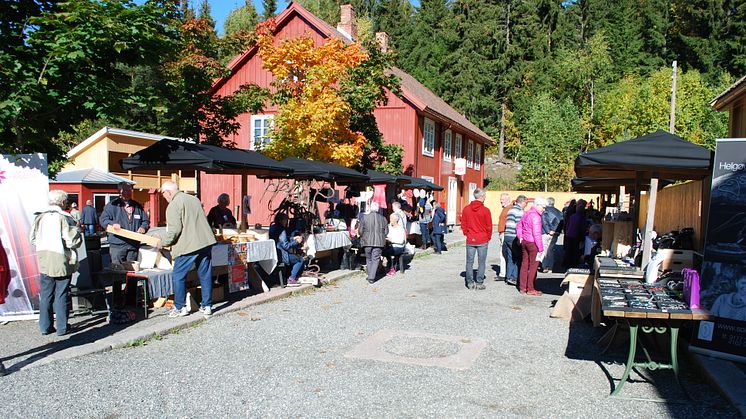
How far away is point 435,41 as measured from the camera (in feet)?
208

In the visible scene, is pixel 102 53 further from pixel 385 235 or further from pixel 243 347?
pixel 385 235

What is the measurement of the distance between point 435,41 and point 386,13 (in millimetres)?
7147

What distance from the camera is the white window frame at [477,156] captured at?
38.7 metres

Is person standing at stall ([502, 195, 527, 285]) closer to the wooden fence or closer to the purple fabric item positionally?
the purple fabric item

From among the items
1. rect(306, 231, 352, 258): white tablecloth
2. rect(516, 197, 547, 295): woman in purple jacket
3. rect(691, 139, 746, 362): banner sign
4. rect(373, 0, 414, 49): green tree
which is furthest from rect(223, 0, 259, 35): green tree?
rect(691, 139, 746, 362): banner sign

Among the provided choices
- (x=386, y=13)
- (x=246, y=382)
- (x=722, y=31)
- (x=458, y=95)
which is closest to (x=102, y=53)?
(x=246, y=382)

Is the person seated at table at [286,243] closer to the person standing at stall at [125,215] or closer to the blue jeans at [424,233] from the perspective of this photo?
the person standing at stall at [125,215]

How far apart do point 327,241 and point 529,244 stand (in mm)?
4417

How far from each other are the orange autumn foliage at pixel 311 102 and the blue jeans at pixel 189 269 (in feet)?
30.0

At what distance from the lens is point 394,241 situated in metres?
13.2

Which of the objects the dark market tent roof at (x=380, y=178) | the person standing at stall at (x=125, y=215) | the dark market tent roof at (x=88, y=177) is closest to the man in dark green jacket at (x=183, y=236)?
the person standing at stall at (x=125, y=215)

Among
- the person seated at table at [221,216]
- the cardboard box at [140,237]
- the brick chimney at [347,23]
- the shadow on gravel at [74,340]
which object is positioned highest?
the brick chimney at [347,23]

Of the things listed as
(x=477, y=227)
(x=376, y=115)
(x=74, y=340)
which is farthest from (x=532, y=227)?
(x=376, y=115)

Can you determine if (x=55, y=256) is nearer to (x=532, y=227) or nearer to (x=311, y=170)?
(x=311, y=170)
